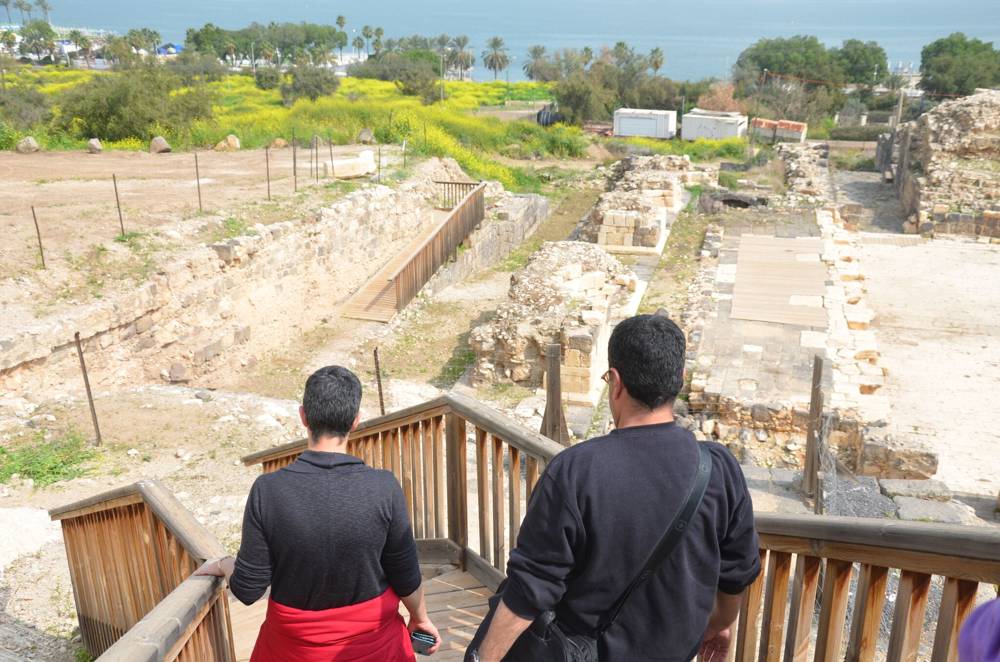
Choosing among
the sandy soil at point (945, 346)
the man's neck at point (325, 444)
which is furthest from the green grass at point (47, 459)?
the sandy soil at point (945, 346)

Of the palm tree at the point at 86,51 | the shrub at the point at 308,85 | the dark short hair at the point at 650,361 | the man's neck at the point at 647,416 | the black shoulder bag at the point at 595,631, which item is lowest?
the black shoulder bag at the point at 595,631

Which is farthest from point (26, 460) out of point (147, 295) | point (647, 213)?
point (647, 213)

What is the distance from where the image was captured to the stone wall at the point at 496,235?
755 inches

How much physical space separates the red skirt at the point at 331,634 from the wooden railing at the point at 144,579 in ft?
0.81

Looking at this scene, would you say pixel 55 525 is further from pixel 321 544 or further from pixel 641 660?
pixel 641 660

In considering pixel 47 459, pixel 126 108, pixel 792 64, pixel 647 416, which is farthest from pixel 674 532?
pixel 792 64

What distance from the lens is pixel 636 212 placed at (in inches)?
782

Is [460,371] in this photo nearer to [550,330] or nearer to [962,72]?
[550,330]

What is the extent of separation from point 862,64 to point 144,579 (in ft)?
275

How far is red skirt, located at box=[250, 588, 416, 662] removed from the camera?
2816 mm

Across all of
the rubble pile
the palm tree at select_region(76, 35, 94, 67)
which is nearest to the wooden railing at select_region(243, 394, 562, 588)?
the rubble pile

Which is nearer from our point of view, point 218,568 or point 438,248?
point 218,568

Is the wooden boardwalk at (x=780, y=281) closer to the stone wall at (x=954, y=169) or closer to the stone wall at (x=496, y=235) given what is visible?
the stone wall at (x=954, y=169)

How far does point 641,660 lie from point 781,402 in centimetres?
922
